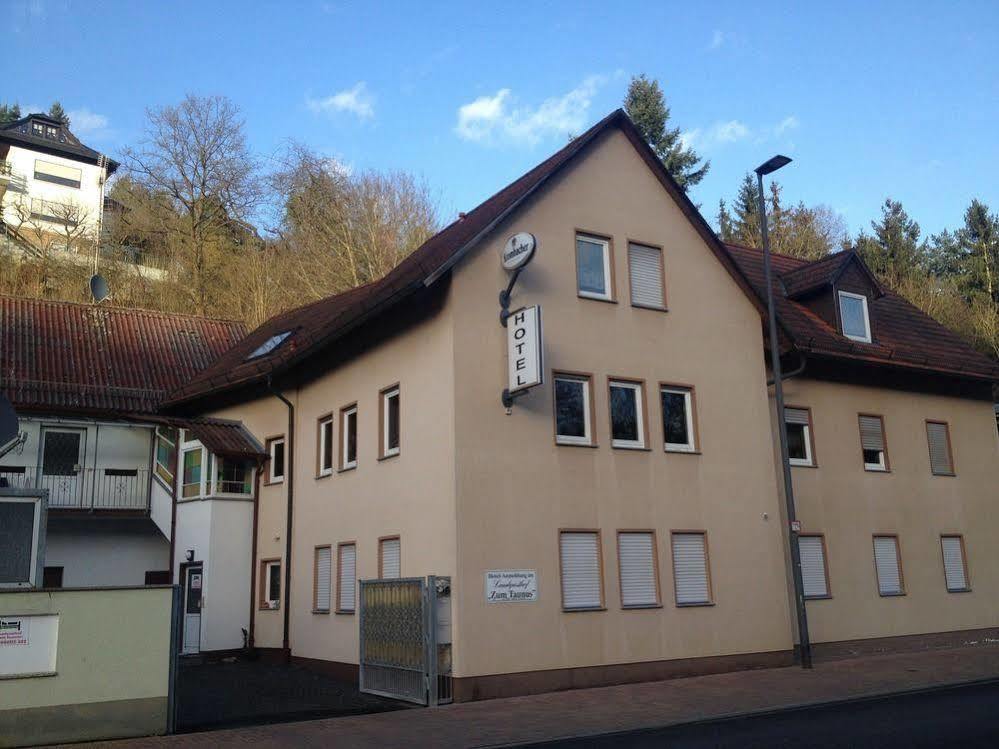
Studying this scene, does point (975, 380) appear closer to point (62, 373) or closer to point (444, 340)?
point (444, 340)

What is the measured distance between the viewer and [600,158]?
18562 mm

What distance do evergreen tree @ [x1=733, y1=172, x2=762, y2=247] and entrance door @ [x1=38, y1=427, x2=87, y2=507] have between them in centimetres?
3347

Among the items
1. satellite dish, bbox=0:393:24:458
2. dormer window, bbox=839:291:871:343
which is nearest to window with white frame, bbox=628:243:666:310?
dormer window, bbox=839:291:871:343

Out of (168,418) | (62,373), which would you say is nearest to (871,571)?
(168,418)

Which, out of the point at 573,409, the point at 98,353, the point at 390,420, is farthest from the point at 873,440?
the point at 98,353

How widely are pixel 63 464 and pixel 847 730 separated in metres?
20.4

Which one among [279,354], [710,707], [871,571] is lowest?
[710,707]

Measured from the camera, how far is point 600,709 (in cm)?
1346

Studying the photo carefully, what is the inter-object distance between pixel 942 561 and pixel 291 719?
1575 cm

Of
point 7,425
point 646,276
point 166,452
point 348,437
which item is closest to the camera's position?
point 7,425

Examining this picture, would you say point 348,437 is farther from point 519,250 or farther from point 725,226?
point 725,226

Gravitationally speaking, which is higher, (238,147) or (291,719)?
(238,147)

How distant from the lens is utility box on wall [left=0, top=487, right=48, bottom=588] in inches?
458

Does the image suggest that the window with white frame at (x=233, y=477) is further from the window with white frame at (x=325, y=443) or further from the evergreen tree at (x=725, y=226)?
the evergreen tree at (x=725, y=226)
